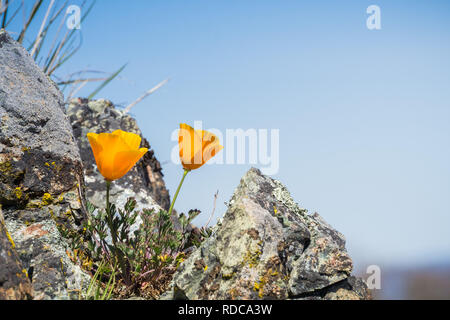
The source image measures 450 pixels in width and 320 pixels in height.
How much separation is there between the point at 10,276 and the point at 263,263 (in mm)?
1468

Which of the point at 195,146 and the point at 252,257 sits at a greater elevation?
the point at 195,146

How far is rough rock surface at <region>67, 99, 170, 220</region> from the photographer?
5297 millimetres

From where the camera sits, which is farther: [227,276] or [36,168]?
[36,168]

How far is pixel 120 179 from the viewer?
546cm

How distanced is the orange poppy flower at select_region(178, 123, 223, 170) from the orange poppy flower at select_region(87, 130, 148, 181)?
0.40 meters

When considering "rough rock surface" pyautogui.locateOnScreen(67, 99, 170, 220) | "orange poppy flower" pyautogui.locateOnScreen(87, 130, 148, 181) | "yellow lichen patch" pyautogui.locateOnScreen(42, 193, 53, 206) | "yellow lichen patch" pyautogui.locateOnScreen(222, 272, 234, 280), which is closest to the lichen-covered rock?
"orange poppy flower" pyautogui.locateOnScreen(87, 130, 148, 181)

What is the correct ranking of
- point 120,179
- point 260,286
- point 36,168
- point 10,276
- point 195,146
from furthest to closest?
point 120,179
point 36,168
point 195,146
point 260,286
point 10,276

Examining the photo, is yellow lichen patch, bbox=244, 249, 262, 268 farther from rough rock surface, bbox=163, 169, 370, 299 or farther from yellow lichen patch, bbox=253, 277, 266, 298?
yellow lichen patch, bbox=253, 277, 266, 298

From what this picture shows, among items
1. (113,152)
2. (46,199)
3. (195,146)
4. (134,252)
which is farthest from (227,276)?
(46,199)

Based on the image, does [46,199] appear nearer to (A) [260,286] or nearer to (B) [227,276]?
(B) [227,276]

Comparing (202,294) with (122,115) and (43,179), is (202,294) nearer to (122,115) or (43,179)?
(43,179)

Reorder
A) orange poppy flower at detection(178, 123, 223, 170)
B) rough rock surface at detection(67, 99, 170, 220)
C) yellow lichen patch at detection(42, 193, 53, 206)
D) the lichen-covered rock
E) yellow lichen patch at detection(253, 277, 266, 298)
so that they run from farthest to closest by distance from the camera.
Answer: rough rock surface at detection(67, 99, 170, 220) → yellow lichen patch at detection(42, 193, 53, 206) → orange poppy flower at detection(178, 123, 223, 170) → yellow lichen patch at detection(253, 277, 266, 298) → the lichen-covered rock

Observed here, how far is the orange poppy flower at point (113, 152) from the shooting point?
8.60 feet

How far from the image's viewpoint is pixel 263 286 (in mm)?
2609
